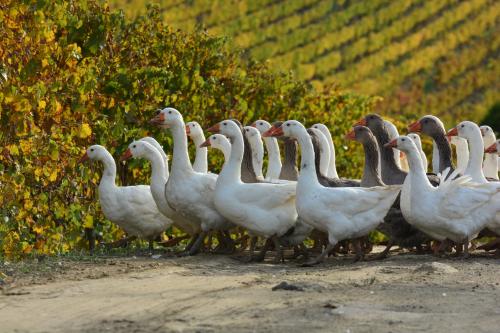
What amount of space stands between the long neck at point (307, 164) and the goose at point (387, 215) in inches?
38.2

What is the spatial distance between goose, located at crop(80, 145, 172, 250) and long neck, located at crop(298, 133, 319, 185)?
2055 millimetres

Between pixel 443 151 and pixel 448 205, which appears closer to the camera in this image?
pixel 448 205

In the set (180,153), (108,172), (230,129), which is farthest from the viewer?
(108,172)

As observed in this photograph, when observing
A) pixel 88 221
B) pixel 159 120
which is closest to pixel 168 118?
pixel 159 120

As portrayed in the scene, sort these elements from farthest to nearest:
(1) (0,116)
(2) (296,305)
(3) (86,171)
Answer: (3) (86,171)
(1) (0,116)
(2) (296,305)

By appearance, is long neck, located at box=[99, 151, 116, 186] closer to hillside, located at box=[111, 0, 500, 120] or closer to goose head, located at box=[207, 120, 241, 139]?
goose head, located at box=[207, 120, 241, 139]

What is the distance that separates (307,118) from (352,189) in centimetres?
663

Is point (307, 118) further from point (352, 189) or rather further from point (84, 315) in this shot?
point (84, 315)

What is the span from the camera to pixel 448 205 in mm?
11156

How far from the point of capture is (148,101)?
46.7ft

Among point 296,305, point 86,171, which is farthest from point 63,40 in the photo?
point 296,305

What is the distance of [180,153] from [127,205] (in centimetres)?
86

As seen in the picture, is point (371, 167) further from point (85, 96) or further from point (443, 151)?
point (85, 96)

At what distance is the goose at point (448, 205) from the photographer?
1114 centimetres
